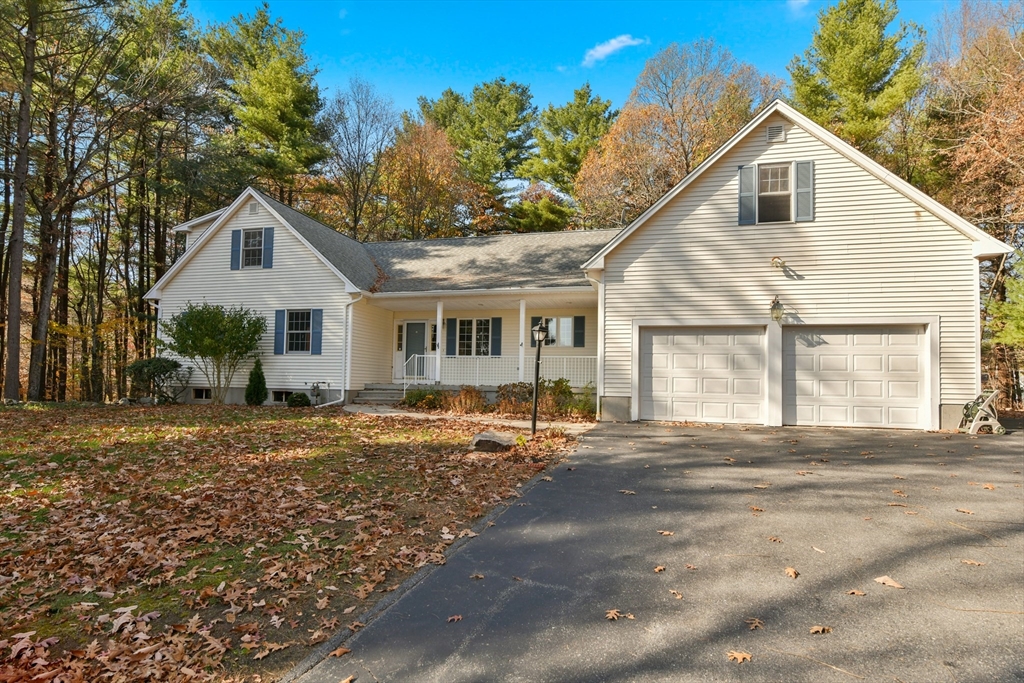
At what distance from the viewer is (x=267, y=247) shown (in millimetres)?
17062

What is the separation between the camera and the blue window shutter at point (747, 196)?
1195 centimetres

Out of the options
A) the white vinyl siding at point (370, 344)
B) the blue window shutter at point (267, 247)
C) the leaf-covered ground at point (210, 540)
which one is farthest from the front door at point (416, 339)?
the leaf-covered ground at point (210, 540)

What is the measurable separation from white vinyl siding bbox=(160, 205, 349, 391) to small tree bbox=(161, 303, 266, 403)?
0.38 m

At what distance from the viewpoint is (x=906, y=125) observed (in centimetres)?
1994

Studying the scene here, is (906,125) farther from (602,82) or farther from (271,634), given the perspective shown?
(271,634)

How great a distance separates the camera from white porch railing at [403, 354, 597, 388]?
15.2 metres

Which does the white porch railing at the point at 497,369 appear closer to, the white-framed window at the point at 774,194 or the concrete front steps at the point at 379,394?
the concrete front steps at the point at 379,394

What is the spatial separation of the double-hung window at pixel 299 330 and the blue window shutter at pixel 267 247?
170cm

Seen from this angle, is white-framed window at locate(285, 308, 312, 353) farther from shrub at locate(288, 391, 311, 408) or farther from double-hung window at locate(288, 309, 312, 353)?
shrub at locate(288, 391, 311, 408)

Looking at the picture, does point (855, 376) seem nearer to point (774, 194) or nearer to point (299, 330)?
point (774, 194)

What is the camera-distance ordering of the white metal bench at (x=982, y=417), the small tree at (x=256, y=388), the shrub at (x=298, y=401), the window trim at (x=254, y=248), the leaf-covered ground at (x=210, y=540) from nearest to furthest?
1. the leaf-covered ground at (x=210, y=540)
2. the white metal bench at (x=982, y=417)
3. the shrub at (x=298, y=401)
4. the small tree at (x=256, y=388)
5. the window trim at (x=254, y=248)

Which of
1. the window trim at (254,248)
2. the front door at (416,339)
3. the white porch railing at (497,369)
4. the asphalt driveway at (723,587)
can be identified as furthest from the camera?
the front door at (416,339)

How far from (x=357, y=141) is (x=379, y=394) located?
16.6 m

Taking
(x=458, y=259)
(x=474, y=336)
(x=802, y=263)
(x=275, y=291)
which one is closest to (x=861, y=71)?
(x=802, y=263)
